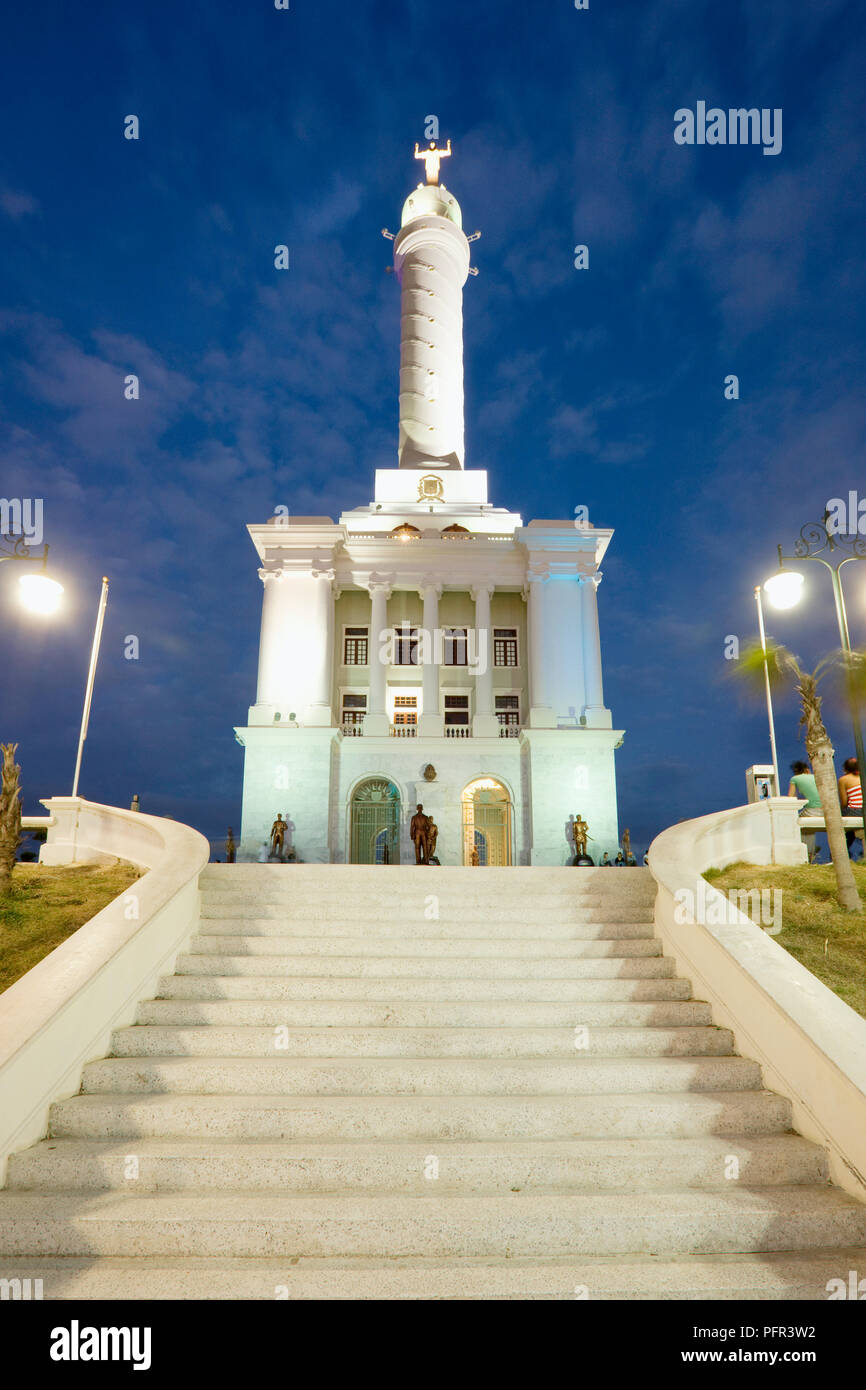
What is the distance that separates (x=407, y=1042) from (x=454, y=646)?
29.4m

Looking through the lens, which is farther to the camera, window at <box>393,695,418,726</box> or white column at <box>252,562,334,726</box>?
window at <box>393,695,418,726</box>

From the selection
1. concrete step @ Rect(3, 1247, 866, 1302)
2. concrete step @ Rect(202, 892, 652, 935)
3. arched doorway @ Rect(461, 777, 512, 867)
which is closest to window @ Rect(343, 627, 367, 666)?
arched doorway @ Rect(461, 777, 512, 867)

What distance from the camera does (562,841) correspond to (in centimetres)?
A: 2934

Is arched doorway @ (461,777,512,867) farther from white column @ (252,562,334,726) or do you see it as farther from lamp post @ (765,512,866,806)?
lamp post @ (765,512,866,806)

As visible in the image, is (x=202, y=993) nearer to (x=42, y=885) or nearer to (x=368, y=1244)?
(x=368, y=1244)

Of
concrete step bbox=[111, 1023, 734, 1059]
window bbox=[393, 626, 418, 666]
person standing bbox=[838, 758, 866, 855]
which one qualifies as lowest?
concrete step bbox=[111, 1023, 734, 1059]

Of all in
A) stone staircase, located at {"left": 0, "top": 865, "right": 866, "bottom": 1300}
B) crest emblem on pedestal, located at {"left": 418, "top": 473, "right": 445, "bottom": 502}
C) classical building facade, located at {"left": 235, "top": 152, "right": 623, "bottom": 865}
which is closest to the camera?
stone staircase, located at {"left": 0, "top": 865, "right": 866, "bottom": 1300}

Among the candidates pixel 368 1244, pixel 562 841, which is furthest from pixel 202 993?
pixel 562 841

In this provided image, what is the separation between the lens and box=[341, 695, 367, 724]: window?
113 ft

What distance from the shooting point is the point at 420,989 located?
8203 millimetres

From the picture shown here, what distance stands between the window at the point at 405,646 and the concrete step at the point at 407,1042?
2838 centimetres

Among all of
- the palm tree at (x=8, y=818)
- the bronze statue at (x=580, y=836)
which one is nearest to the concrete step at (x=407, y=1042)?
the palm tree at (x=8, y=818)

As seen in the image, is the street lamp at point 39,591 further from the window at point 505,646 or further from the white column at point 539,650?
the window at point 505,646

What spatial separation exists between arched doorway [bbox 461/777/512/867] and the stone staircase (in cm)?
2170
